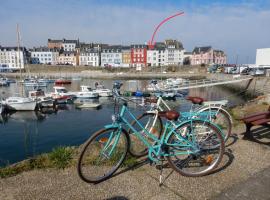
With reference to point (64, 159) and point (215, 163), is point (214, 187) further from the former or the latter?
point (64, 159)

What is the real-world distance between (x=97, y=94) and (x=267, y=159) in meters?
32.2

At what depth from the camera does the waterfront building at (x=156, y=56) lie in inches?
3841

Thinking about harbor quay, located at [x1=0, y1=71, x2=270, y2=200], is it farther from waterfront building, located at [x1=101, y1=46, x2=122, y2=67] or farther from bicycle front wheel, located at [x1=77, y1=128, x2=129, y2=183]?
waterfront building, located at [x1=101, y1=46, x2=122, y2=67]

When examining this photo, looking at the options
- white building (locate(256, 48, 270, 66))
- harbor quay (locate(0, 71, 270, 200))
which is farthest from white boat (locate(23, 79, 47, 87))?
white building (locate(256, 48, 270, 66))

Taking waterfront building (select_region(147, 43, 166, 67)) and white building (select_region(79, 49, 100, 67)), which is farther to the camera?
white building (select_region(79, 49, 100, 67))

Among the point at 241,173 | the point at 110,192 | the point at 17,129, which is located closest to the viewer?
the point at 110,192

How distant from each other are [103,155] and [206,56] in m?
105

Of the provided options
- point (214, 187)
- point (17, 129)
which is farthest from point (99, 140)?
point (17, 129)

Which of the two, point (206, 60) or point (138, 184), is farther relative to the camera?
point (206, 60)

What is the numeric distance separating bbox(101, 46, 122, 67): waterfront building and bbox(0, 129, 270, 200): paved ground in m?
97.4

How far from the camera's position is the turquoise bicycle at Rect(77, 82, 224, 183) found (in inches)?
122

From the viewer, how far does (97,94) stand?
34.8m

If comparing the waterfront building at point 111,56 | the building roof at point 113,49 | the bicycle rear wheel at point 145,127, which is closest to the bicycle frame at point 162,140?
the bicycle rear wheel at point 145,127

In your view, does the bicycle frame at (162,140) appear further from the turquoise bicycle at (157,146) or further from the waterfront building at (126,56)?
the waterfront building at (126,56)
